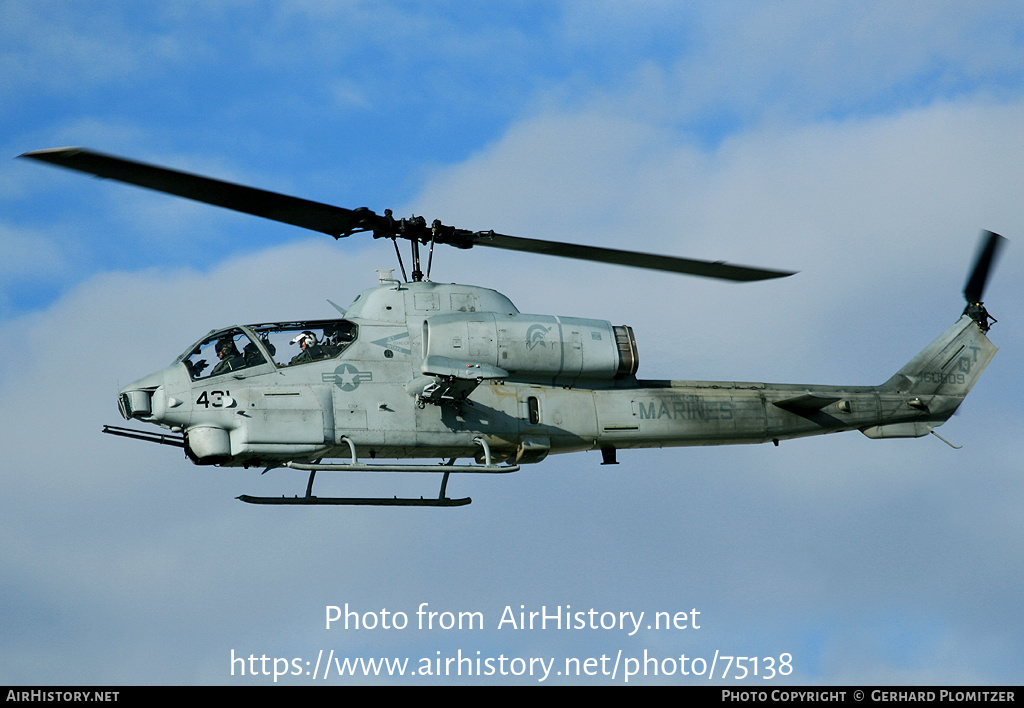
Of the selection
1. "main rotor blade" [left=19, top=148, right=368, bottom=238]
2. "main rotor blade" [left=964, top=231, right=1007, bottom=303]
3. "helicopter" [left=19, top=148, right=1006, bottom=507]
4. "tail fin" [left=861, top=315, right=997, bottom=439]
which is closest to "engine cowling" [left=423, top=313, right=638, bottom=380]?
"helicopter" [left=19, top=148, right=1006, bottom=507]

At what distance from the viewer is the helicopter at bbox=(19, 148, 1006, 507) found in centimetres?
1748

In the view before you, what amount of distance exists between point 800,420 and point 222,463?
29.2 feet

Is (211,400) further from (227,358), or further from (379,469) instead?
(379,469)

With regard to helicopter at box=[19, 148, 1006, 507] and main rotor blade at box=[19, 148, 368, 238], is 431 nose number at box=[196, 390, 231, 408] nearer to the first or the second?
helicopter at box=[19, 148, 1006, 507]

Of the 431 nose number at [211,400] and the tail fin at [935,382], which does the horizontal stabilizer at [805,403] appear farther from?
the 431 nose number at [211,400]

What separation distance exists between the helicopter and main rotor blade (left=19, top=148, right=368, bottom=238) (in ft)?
0.10

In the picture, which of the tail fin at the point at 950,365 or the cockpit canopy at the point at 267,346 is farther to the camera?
the tail fin at the point at 950,365

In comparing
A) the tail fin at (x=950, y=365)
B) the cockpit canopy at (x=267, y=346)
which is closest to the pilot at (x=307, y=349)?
the cockpit canopy at (x=267, y=346)

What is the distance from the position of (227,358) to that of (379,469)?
2.64 m

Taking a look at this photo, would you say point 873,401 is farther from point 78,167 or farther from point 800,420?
point 78,167

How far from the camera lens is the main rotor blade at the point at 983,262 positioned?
22.4m

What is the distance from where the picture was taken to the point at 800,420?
20672 millimetres

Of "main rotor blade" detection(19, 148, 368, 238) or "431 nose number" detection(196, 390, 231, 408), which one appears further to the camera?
"431 nose number" detection(196, 390, 231, 408)

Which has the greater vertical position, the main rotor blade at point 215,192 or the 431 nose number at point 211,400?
the main rotor blade at point 215,192
